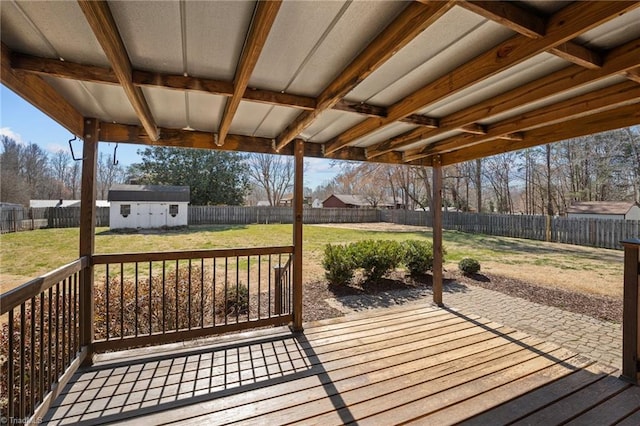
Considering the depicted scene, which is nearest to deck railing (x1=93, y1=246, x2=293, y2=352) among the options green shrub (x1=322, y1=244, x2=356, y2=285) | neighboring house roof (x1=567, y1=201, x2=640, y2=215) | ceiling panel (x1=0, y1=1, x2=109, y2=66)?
green shrub (x1=322, y1=244, x2=356, y2=285)

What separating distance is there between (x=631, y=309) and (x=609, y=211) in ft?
45.4

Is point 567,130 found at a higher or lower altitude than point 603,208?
higher

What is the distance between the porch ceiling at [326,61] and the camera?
4.01 feet

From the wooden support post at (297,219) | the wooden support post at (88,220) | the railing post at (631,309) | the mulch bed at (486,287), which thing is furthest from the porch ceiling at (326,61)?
the mulch bed at (486,287)

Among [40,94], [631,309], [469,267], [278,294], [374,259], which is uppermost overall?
[40,94]

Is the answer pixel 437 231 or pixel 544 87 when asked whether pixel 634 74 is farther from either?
pixel 437 231

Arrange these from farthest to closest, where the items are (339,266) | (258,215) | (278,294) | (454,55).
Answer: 1. (258,215)
2. (339,266)
3. (278,294)
4. (454,55)

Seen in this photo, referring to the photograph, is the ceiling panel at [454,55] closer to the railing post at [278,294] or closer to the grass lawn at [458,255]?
the railing post at [278,294]

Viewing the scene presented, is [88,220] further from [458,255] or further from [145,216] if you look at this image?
[145,216]

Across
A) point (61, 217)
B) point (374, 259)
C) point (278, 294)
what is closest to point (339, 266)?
point (374, 259)

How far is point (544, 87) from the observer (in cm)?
186

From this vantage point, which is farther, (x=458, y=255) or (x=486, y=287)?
(x=458, y=255)

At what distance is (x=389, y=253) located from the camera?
19.0ft

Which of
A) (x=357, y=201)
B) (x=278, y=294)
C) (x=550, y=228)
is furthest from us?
(x=357, y=201)
